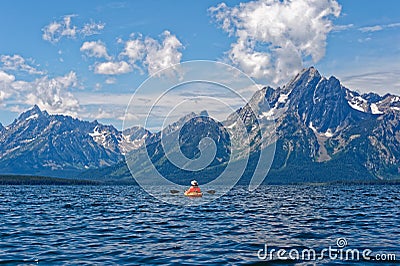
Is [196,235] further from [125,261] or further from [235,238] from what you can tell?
[125,261]

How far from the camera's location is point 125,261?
28688mm

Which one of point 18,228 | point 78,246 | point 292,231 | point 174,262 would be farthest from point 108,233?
point 292,231

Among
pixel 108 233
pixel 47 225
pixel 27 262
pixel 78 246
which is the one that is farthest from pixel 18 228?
pixel 27 262

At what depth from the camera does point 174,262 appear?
28.4 meters

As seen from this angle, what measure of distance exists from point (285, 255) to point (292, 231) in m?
11.5

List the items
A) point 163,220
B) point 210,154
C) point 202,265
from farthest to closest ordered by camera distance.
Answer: point 163,220, point 210,154, point 202,265

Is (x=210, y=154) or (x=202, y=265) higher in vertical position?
(x=210, y=154)

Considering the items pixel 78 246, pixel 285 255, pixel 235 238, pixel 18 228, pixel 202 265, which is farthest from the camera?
pixel 18 228

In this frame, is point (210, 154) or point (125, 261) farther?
point (210, 154)

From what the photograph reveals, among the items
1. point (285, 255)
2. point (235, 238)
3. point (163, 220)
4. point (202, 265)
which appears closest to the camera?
point (202, 265)

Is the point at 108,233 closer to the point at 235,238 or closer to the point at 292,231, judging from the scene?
the point at 235,238

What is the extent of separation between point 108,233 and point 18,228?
10.4 metres

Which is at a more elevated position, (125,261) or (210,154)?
(210,154)

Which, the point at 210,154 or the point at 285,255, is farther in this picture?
the point at 210,154
